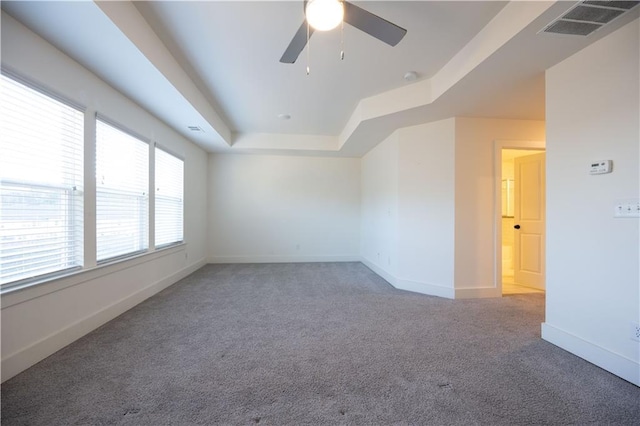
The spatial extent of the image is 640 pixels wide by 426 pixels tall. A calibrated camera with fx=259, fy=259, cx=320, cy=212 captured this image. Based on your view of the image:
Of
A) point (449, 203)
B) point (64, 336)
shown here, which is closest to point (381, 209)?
point (449, 203)

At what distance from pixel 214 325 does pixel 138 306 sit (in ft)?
4.00

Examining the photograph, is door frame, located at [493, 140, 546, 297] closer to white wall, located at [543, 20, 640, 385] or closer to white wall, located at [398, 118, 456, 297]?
white wall, located at [398, 118, 456, 297]

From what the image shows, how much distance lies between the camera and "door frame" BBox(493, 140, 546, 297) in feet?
11.5

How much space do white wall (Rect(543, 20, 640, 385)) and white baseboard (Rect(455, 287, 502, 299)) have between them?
112cm

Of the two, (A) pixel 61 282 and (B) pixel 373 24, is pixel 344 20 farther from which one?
(A) pixel 61 282

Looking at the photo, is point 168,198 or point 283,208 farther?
point 283,208

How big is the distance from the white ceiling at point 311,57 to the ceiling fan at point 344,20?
414 millimetres

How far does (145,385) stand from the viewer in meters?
1.73

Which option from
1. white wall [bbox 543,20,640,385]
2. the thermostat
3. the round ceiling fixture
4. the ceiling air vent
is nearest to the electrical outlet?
white wall [bbox 543,20,640,385]

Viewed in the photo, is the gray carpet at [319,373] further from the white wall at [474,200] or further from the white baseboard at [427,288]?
the white wall at [474,200]

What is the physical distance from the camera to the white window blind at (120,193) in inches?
106

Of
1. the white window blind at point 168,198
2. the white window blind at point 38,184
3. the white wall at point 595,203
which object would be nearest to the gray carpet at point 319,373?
the white wall at point 595,203

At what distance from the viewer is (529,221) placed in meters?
4.05

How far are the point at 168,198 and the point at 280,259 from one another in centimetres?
276
